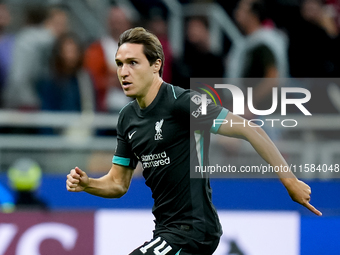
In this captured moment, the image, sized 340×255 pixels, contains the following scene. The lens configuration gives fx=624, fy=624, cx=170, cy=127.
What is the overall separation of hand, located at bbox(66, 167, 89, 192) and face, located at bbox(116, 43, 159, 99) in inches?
22.5

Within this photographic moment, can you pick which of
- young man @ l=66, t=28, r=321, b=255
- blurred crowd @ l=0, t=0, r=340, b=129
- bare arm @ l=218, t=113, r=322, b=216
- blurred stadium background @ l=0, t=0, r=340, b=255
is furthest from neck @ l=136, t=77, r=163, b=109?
blurred stadium background @ l=0, t=0, r=340, b=255

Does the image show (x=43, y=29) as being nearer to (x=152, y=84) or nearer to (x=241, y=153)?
(x=241, y=153)

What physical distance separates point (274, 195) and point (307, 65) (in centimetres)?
173

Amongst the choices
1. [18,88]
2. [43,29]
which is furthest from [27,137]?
[43,29]

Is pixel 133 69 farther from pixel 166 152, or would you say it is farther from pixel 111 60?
pixel 111 60

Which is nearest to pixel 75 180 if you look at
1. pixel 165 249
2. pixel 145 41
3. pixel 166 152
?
pixel 166 152

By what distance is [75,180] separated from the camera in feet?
12.5

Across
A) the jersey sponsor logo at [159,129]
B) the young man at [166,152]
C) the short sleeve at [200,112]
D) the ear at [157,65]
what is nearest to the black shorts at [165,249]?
the young man at [166,152]

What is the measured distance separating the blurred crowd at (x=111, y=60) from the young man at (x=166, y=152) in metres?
3.37

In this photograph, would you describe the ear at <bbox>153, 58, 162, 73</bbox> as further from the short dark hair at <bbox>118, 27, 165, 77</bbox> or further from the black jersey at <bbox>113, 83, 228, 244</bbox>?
the black jersey at <bbox>113, 83, 228, 244</bbox>

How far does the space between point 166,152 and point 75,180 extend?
1.95 ft

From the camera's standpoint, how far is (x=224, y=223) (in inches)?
233

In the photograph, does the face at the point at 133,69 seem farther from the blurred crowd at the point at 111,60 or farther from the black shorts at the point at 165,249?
the blurred crowd at the point at 111,60

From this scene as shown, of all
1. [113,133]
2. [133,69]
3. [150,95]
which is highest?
[113,133]
